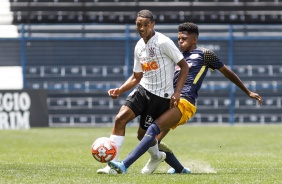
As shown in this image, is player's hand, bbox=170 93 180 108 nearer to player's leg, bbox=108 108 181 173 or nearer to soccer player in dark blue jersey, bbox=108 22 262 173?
soccer player in dark blue jersey, bbox=108 22 262 173

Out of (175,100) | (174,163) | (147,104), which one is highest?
(175,100)

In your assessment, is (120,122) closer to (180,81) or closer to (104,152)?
(104,152)

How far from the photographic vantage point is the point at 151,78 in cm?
1057

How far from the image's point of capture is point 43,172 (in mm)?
10781

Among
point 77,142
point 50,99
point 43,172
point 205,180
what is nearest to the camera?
point 205,180

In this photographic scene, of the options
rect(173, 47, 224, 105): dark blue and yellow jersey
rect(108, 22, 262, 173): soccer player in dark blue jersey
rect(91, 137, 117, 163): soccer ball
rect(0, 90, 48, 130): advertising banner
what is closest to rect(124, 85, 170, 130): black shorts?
rect(108, 22, 262, 173): soccer player in dark blue jersey

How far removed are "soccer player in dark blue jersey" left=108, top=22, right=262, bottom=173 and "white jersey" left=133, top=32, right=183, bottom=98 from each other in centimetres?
26

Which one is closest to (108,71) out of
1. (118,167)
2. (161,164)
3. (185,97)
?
(161,164)

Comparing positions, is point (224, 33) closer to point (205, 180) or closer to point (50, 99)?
point (50, 99)

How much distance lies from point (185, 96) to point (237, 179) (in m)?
1.38

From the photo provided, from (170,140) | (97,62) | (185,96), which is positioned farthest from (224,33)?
(185,96)

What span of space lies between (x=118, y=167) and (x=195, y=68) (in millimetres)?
1688

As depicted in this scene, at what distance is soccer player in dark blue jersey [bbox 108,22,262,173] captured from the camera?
10414 mm

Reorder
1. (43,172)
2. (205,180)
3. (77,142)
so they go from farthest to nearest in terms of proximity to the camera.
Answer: (77,142) < (43,172) < (205,180)
